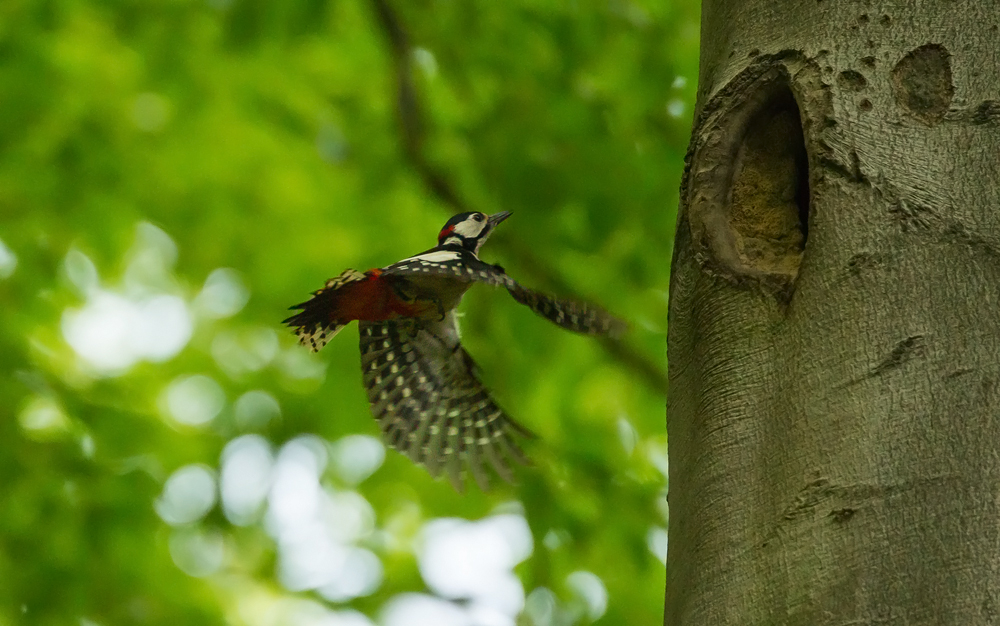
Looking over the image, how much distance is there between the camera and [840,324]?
1272 mm

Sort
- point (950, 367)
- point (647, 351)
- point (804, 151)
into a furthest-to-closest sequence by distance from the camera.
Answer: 1. point (647, 351)
2. point (804, 151)
3. point (950, 367)

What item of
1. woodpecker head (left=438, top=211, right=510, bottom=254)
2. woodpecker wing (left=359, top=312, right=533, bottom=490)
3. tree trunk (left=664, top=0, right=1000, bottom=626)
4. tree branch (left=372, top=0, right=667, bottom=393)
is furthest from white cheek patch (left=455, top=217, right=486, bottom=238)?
tree trunk (left=664, top=0, right=1000, bottom=626)

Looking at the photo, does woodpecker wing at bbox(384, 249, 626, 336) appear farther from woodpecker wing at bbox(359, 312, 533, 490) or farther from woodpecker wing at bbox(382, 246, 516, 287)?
woodpecker wing at bbox(359, 312, 533, 490)

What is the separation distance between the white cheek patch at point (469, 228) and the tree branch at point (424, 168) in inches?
16.6

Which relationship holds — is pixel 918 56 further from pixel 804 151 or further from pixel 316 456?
pixel 316 456

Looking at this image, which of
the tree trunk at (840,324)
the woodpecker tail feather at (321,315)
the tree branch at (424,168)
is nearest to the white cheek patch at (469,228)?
the tree branch at (424,168)

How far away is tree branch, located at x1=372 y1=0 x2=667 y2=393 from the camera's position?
11.3 ft

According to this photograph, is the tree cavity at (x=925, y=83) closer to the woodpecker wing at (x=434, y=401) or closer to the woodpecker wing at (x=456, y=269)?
the woodpecker wing at (x=456, y=269)

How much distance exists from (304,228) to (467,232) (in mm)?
1298

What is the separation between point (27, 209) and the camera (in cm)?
392

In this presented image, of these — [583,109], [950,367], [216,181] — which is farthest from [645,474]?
[950,367]

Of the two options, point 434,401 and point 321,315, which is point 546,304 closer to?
point 321,315

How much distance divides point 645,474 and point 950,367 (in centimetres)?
261

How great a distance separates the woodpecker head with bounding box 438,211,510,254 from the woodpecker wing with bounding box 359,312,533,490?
0.26 m
